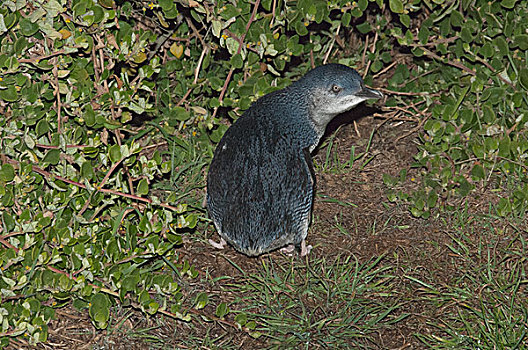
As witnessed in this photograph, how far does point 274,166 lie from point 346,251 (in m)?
0.82

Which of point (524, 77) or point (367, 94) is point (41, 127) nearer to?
point (367, 94)

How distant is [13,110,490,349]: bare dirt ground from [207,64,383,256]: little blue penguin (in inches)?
8.6

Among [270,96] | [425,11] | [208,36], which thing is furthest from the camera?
[425,11]

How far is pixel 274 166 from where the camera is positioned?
4.76 metres

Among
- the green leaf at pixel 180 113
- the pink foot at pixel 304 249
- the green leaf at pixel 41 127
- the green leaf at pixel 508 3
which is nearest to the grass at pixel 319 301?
the pink foot at pixel 304 249

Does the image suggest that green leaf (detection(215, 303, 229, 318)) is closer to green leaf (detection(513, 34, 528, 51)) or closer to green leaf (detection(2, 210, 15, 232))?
green leaf (detection(2, 210, 15, 232))

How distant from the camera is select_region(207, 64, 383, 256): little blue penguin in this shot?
4.71 metres

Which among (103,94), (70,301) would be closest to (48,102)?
(103,94)

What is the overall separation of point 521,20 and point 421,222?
1.64 meters

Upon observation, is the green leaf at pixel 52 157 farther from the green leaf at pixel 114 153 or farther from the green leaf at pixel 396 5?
the green leaf at pixel 396 5

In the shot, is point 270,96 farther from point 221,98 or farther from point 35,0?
point 35,0

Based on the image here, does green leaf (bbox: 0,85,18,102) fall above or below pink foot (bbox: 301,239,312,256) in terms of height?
above

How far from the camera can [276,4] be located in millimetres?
5277

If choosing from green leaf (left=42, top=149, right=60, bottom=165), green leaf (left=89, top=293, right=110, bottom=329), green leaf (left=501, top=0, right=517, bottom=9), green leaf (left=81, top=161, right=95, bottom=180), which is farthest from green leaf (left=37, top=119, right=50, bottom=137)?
green leaf (left=501, top=0, right=517, bottom=9)
